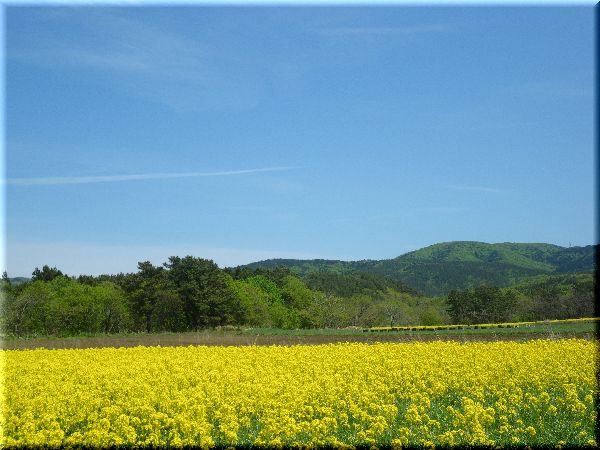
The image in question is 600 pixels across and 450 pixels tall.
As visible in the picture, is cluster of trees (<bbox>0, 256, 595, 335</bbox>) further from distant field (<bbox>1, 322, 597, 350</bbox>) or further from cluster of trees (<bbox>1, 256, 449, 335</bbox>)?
distant field (<bbox>1, 322, 597, 350</bbox>)

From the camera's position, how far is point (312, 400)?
1210 cm

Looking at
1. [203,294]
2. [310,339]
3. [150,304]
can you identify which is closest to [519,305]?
[203,294]

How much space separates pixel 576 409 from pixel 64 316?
69.4 meters

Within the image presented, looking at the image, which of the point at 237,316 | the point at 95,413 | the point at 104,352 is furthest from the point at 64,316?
the point at 95,413

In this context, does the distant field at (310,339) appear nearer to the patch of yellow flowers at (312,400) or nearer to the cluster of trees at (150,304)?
the patch of yellow flowers at (312,400)

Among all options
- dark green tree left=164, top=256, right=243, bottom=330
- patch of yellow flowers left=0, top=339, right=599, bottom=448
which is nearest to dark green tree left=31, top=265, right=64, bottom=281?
dark green tree left=164, top=256, right=243, bottom=330

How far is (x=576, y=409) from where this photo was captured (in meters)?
11.4

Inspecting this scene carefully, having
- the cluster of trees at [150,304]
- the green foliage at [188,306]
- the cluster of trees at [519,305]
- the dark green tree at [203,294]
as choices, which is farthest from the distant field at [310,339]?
the cluster of trees at [519,305]

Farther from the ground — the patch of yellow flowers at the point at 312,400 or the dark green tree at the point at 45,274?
the dark green tree at the point at 45,274

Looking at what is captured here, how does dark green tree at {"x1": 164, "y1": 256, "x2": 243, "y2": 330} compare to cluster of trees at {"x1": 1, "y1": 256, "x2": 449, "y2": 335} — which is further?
dark green tree at {"x1": 164, "y1": 256, "x2": 243, "y2": 330}

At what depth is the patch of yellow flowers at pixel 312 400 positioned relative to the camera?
9555mm

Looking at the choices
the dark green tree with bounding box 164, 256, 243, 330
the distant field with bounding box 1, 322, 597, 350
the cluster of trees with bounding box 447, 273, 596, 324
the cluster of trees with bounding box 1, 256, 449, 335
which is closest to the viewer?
the distant field with bounding box 1, 322, 597, 350

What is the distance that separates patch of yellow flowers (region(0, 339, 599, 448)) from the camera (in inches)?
376

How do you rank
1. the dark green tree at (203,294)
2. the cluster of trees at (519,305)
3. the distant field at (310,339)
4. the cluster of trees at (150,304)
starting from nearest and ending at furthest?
the distant field at (310,339) → the cluster of trees at (150,304) → the dark green tree at (203,294) → the cluster of trees at (519,305)
